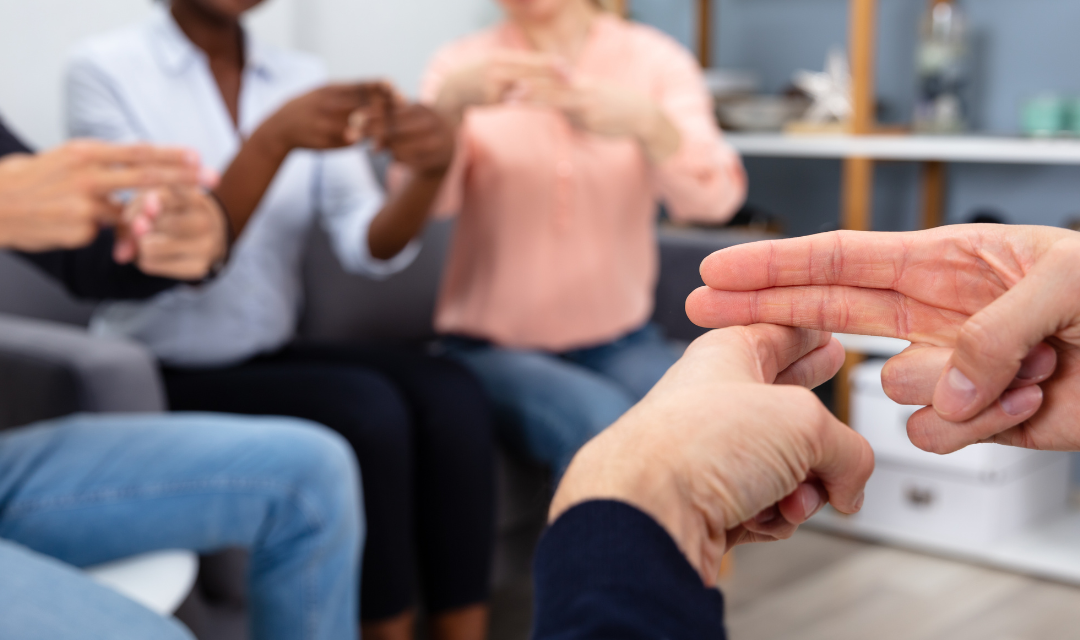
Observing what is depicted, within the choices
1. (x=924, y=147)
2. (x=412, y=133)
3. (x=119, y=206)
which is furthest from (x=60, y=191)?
(x=924, y=147)

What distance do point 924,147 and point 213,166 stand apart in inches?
52.6

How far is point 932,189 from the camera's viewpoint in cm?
218

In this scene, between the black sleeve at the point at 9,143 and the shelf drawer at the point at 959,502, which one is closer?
the black sleeve at the point at 9,143

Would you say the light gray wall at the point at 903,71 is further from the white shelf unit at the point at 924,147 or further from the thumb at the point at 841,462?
the thumb at the point at 841,462

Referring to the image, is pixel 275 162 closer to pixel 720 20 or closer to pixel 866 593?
pixel 866 593

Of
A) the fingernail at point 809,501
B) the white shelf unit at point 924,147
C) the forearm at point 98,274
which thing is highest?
the fingernail at point 809,501

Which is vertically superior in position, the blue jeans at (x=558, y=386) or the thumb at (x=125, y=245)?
the thumb at (x=125, y=245)

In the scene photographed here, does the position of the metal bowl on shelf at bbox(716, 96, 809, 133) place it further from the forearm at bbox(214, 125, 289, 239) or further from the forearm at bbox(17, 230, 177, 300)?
the forearm at bbox(17, 230, 177, 300)

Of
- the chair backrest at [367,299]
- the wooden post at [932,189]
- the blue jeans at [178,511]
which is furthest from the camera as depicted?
the wooden post at [932,189]

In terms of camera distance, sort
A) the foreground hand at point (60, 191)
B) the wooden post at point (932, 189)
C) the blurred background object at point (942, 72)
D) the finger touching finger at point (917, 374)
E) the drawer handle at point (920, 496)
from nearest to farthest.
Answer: the finger touching finger at point (917, 374)
the foreground hand at point (60, 191)
the drawer handle at point (920, 496)
the blurred background object at point (942, 72)
the wooden post at point (932, 189)

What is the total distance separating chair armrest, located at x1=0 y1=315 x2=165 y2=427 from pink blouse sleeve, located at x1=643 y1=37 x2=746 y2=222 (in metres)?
0.85

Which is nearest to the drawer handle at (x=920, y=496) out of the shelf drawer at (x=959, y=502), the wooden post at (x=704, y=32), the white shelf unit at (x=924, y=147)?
the shelf drawer at (x=959, y=502)

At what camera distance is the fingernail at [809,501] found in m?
0.44

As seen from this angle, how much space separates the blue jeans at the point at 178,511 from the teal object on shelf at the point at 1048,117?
147cm
